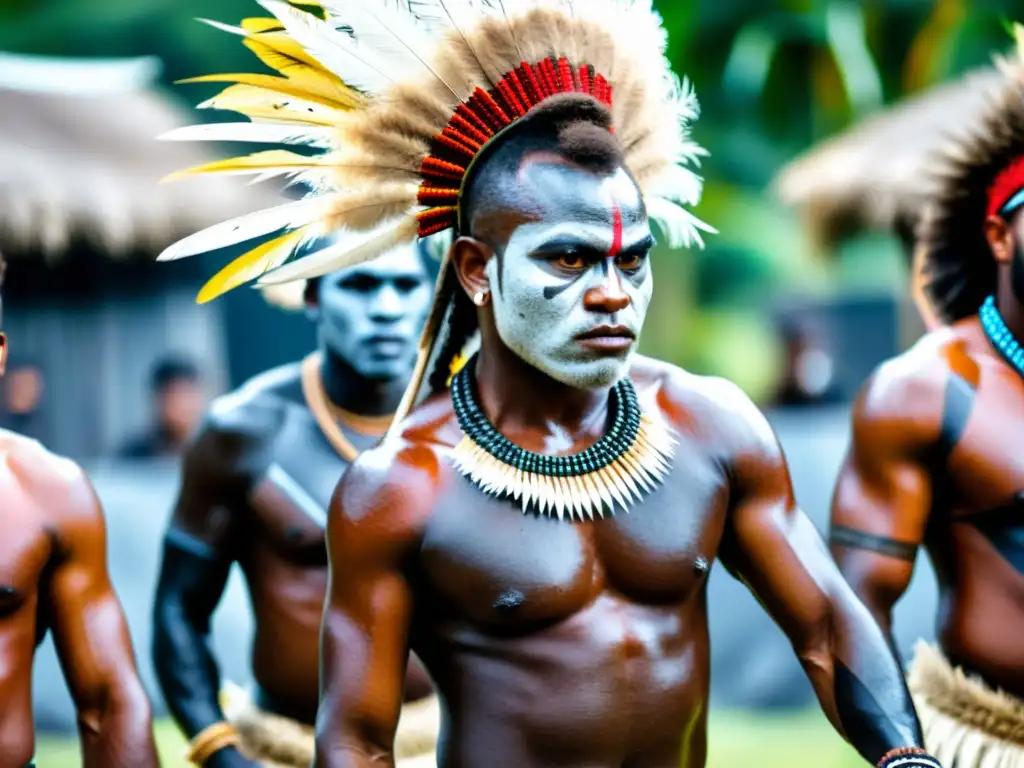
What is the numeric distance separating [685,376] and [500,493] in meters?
0.52

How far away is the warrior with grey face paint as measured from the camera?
3.24m

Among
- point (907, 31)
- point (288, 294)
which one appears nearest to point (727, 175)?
point (907, 31)

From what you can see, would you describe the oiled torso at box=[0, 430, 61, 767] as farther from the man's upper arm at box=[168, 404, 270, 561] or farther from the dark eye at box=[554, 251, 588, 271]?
the man's upper arm at box=[168, 404, 270, 561]

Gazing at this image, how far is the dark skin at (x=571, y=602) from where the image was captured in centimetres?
323

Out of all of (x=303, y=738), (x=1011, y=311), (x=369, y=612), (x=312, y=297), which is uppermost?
(x=1011, y=311)

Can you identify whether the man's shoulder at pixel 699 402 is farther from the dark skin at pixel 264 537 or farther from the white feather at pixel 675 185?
the dark skin at pixel 264 537

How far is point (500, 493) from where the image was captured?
3318 millimetres

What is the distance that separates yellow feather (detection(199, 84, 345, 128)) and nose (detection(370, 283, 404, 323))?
1390 millimetres

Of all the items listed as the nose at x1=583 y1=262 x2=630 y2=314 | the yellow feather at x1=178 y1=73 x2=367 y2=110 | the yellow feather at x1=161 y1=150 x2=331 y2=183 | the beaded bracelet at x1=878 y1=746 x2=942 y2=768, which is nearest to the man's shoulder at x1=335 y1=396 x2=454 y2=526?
the nose at x1=583 y1=262 x2=630 y2=314

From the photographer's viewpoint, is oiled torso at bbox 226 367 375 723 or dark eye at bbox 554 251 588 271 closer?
dark eye at bbox 554 251 588 271

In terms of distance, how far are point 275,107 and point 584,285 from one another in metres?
0.76

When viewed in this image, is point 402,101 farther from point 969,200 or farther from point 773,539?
point 969,200

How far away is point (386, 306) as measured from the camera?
486 centimetres

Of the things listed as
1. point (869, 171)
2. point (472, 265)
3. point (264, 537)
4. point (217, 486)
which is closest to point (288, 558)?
point (264, 537)
